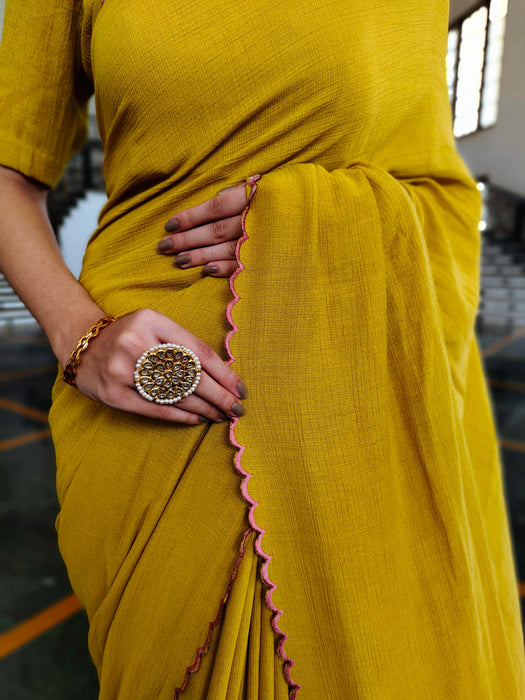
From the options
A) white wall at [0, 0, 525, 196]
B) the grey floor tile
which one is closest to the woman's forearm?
white wall at [0, 0, 525, 196]

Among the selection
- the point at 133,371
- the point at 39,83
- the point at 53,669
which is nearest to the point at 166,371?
the point at 133,371

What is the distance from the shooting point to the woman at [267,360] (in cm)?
49

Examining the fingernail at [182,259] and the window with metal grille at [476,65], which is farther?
the window with metal grille at [476,65]

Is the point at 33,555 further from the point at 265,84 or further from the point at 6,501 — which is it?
the point at 265,84

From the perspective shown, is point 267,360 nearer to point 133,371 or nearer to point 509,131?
point 133,371

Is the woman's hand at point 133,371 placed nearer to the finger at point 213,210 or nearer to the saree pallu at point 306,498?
the saree pallu at point 306,498

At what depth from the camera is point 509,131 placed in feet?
3.79

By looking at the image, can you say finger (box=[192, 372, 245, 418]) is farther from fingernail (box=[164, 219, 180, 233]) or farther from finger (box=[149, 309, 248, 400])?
fingernail (box=[164, 219, 180, 233])

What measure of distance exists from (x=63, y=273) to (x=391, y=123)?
44 centimetres

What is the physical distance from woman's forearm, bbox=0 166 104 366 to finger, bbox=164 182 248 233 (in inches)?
5.5

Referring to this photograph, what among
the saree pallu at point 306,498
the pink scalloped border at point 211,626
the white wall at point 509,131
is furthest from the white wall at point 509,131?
the pink scalloped border at point 211,626

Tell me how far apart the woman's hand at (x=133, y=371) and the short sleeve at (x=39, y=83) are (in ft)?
1.10

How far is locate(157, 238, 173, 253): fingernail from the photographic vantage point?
603 millimetres

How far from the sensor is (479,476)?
826mm
